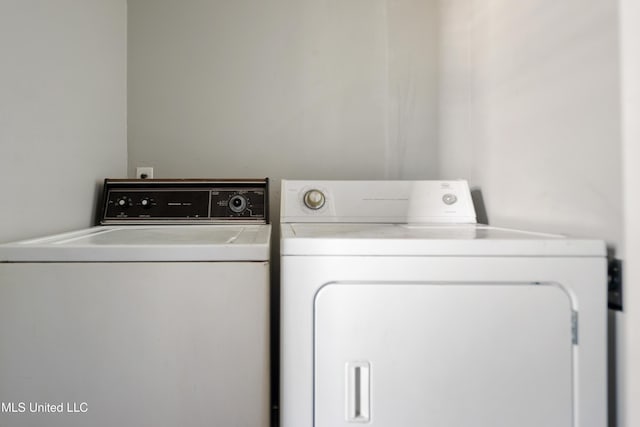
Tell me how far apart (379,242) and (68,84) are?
117 cm

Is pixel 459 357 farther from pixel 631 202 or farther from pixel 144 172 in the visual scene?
pixel 144 172

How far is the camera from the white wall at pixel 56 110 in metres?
0.91

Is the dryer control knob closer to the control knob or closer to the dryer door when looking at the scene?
the control knob

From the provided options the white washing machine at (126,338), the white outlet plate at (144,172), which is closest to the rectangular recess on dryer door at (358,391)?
the white washing machine at (126,338)

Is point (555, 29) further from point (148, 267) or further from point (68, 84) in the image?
point (68, 84)

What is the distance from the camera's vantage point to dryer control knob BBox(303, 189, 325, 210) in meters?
1.38

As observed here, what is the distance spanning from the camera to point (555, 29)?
3.03 feet

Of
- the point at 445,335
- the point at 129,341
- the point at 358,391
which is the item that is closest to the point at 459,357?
the point at 445,335

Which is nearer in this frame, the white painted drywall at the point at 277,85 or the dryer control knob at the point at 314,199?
the dryer control knob at the point at 314,199

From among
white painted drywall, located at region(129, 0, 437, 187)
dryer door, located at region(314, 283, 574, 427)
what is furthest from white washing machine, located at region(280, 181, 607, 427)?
white painted drywall, located at region(129, 0, 437, 187)

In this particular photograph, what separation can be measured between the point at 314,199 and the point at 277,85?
2.13 feet

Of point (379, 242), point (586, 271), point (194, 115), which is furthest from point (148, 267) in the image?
point (194, 115)

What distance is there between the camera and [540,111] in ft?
3.26

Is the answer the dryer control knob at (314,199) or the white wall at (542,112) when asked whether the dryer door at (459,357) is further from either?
the dryer control knob at (314,199)
